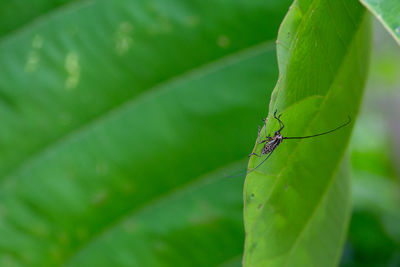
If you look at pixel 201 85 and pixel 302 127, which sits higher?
pixel 201 85

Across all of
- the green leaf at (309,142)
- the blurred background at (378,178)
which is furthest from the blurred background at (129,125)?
the blurred background at (378,178)

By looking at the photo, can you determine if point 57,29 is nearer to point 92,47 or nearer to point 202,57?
point 92,47

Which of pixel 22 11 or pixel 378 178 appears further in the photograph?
pixel 378 178

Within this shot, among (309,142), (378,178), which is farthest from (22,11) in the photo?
(378,178)

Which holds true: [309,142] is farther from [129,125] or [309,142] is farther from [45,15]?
[45,15]

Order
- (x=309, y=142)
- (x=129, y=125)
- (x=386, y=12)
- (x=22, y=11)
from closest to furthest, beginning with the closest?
(x=386, y=12) < (x=309, y=142) < (x=22, y=11) < (x=129, y=125)

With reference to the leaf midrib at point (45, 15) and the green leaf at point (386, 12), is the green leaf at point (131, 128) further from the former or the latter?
the green leaf at point (386, 12)

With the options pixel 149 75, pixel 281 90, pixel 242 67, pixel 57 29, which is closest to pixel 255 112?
pixel 242 67

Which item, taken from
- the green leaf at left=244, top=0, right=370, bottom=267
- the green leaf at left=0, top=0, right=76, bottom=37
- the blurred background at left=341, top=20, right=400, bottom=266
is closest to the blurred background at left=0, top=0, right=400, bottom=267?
the green leaf at left=0, top=0, right=76, bottom=37
